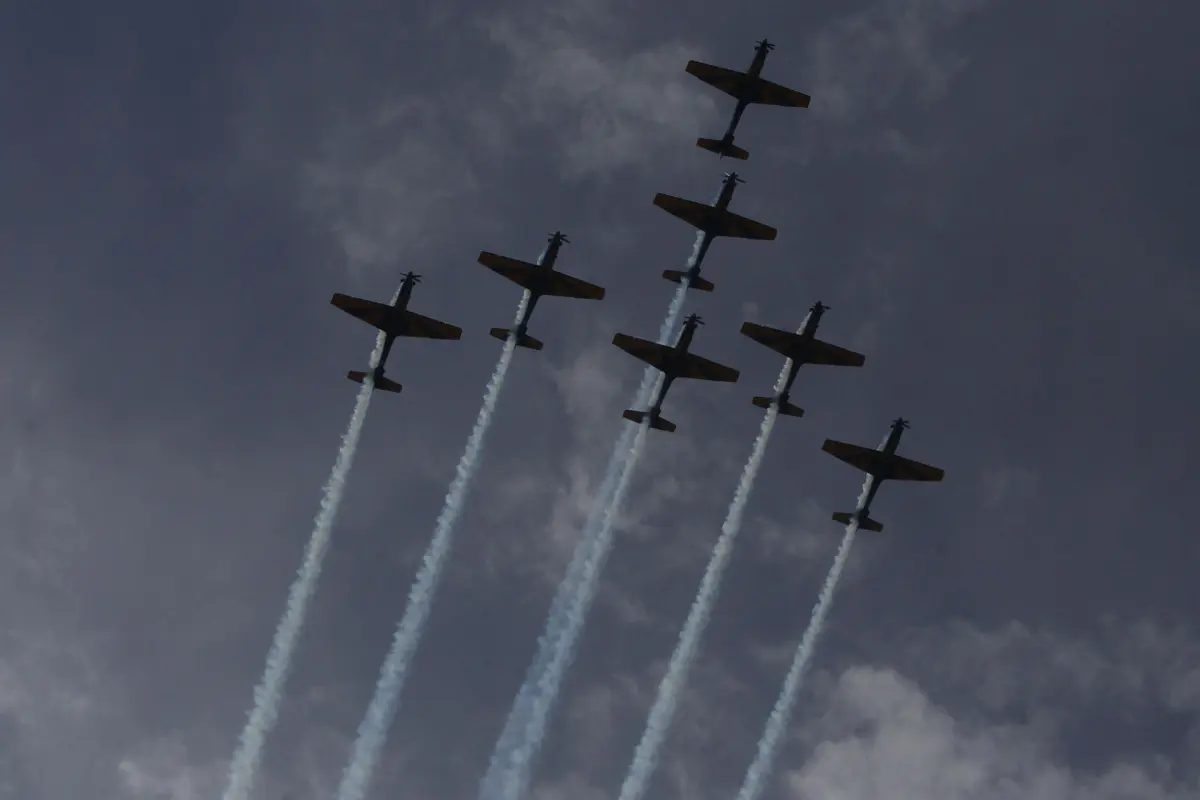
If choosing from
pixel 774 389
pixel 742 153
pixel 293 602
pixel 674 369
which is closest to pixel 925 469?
pixel 774 389

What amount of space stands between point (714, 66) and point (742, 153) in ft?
25.2

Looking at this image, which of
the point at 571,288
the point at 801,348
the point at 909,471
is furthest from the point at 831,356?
the point at 571,288

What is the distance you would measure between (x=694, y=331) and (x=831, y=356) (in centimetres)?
1155

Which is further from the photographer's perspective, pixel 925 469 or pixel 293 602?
pixel 925 469

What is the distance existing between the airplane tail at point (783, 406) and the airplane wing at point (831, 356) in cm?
422

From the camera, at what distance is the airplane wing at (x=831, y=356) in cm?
11688

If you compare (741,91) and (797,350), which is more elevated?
(741,91)

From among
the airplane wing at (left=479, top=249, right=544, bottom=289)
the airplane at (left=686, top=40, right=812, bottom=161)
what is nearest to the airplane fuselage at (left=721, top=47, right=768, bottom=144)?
the airplane at (left=686, top=40, right=812, bottom=161)

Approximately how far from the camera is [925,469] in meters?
116

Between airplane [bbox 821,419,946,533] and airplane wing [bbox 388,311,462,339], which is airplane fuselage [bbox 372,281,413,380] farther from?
airplane [bbox 821,419,946,533]

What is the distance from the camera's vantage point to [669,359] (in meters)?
116

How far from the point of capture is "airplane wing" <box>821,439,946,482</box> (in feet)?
380

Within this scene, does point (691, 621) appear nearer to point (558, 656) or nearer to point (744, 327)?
point (558, 656)

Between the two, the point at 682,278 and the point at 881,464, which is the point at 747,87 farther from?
the point at 881,464
